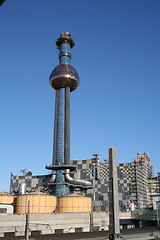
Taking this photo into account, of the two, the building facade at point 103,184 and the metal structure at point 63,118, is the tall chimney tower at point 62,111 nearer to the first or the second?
the metal structure at point 63,118

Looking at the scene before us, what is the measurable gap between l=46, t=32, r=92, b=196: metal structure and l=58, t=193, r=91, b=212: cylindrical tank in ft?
69.9

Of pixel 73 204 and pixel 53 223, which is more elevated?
pixel 73 204

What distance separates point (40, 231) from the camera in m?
45.6

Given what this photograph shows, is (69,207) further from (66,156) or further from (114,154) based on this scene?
(114,154)

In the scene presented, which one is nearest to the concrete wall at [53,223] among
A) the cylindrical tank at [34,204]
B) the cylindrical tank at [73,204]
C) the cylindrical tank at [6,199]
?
the cylindrical tank at [73,204]

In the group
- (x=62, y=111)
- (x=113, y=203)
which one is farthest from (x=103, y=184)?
(x=113, y=203)

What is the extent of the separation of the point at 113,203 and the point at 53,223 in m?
36.0

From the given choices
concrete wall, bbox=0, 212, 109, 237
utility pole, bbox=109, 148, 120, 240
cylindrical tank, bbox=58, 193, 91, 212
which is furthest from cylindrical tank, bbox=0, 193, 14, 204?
utility pole, bbox=109, 148, 120, 240

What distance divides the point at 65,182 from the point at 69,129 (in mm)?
19404

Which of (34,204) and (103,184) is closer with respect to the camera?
(34,204)

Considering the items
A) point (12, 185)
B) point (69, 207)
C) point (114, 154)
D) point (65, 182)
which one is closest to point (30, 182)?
point (12, 185)

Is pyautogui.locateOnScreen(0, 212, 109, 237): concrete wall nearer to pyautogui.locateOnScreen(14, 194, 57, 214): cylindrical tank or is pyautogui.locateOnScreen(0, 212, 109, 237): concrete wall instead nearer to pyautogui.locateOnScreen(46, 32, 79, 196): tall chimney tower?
pyautogui.locateOnScreen(14, 194, 57, 214): cylindrical tank

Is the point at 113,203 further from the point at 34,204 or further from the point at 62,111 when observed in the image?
the point at 62,111

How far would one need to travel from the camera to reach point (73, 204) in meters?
59.5
